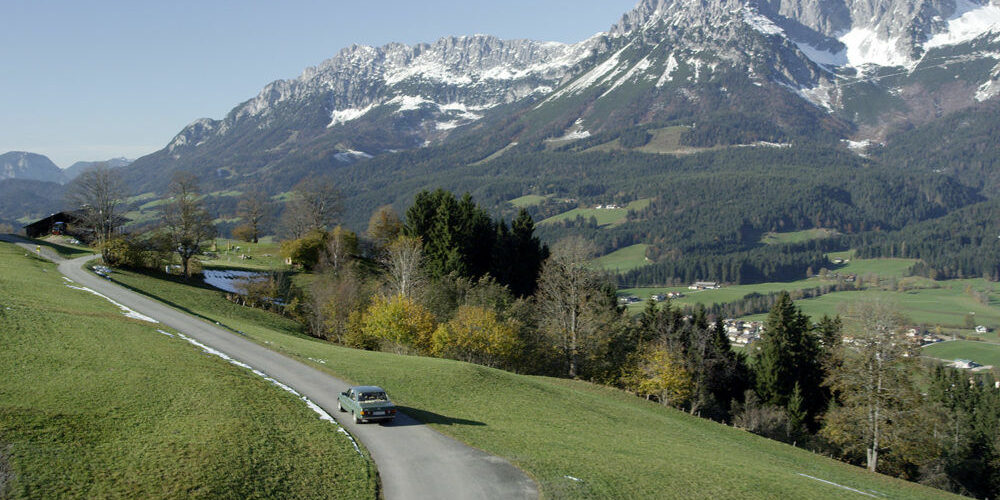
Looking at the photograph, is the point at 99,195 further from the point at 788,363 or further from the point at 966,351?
the point at 966,351

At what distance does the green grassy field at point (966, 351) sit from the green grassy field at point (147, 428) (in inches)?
4930

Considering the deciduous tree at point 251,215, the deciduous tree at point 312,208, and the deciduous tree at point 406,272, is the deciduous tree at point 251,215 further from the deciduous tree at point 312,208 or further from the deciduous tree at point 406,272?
the deciduous tree at point 406,272

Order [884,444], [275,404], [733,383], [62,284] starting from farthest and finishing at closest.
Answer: [733,383], [62,284], [884,444], [275,404]

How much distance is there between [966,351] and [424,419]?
127 meters

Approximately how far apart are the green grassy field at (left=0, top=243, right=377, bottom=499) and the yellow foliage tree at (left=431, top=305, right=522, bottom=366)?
24.4 metres

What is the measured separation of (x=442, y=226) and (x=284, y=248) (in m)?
26.7

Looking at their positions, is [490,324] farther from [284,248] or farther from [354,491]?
[284,248]

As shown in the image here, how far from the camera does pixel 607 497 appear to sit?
21062 mm

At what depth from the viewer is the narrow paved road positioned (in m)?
21.1

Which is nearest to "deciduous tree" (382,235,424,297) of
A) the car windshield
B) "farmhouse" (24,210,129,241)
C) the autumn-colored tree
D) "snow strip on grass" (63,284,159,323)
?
the autumn-colored tree

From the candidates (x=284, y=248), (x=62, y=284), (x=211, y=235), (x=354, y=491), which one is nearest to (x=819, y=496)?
(x=354, y=491)

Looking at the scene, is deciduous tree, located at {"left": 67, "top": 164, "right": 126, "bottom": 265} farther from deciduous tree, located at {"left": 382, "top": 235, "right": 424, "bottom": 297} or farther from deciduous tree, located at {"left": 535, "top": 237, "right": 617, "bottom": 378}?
deciduous tree, located at {"left": 535, "top": 237, "right": 617, "bottom": 378}

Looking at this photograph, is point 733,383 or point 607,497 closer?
point 607,497

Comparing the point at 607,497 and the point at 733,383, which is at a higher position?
the point at 607,497
